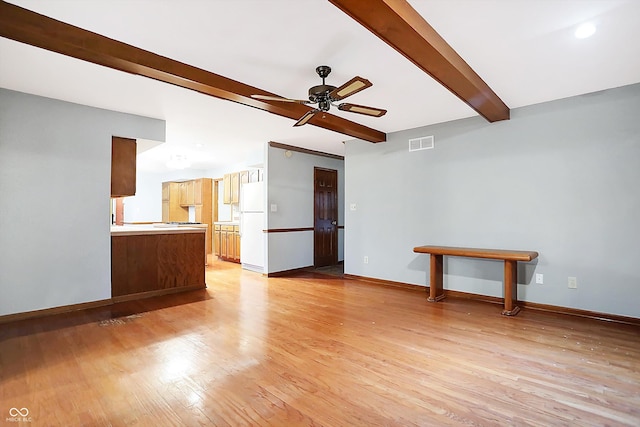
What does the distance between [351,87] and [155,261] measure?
3642 millimetres

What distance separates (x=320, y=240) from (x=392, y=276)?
2136 millimetres

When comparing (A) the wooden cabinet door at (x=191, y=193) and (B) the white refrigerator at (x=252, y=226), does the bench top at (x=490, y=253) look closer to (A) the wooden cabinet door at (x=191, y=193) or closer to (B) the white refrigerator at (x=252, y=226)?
(B) the white refrigerator at (x=252, y=226)

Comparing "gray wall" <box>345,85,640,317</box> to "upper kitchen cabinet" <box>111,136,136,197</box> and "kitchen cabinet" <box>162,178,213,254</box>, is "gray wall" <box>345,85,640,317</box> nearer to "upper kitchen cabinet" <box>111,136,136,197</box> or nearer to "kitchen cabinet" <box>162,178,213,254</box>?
"upper kitchen cabinet" <box>111,136,136,197</box>

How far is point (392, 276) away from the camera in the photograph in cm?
500

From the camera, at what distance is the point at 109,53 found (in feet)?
7.72

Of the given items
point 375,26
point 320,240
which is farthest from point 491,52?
point 320,240

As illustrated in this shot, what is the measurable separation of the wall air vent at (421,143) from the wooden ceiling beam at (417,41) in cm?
139

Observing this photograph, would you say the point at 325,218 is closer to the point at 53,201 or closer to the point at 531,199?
the point at 531,199

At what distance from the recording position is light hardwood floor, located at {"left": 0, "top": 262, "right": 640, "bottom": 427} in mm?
1783

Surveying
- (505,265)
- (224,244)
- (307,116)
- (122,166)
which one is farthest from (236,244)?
(505,265)

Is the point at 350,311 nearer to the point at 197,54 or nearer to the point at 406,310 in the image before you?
the point at 406,310

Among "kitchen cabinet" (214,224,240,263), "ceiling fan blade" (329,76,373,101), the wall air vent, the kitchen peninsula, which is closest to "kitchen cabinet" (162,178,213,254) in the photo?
"kitchen cabinet" (214,224,240,263)

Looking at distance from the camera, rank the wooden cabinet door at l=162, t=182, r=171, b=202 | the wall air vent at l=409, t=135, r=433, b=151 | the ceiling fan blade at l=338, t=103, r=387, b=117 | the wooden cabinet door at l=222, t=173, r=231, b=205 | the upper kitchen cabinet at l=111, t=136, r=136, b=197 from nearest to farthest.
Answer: the ceiling fan blade at l=338, t=103, r=387, b=117 → the upper kitchen cabinet at l=111, t=136, r=136, b=197 → the wall air vent at l=409, t=135, r=433, b=151 → the wooden cabinet door at l=222, t=173, r=231, b=205 → the wooden cabinet door at l=162, t=182, r=171, b=202

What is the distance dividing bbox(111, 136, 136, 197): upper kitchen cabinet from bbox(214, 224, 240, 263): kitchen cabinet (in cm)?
320
